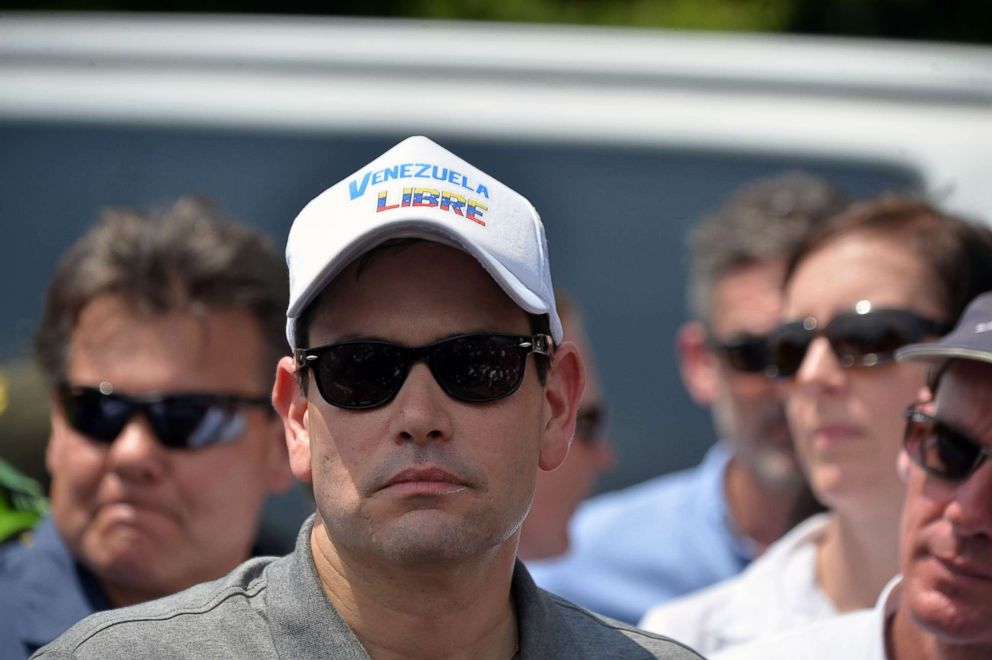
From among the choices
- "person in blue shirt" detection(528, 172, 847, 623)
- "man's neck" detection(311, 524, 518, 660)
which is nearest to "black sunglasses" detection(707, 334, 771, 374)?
"person in blue shirt" detection(528, 172, 847, 623)

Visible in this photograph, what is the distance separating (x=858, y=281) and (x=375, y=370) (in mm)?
1371

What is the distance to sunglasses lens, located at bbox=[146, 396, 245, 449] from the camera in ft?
10.1

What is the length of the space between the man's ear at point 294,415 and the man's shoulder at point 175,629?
0.60ft

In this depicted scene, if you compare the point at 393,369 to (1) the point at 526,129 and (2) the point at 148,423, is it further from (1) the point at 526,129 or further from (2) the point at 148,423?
(1) the point at 526,129

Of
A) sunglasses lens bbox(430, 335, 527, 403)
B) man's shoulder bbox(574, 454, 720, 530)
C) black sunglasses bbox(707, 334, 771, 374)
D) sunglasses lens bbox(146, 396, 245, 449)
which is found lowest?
man's shoulder bbox(574, 454, 720, 530)

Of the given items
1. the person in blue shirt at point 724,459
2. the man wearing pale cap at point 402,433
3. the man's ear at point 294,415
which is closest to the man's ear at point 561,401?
the man wearing pale cap at point 402,433

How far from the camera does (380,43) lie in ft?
13.7

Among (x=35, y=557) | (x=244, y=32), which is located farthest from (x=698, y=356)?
(x=35, y=557)

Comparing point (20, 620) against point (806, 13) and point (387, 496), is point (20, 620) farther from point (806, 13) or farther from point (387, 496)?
point (806, 13)

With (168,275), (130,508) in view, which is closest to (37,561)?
(130,508)

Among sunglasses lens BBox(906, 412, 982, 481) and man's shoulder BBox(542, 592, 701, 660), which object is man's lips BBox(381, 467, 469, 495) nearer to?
man's shoulder BBox(542, 592, 701, 660)

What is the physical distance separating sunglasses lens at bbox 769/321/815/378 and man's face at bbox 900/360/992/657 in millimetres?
609

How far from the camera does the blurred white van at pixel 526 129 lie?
3.96 metres

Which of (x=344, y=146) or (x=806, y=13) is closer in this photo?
(x=344, y=146)
